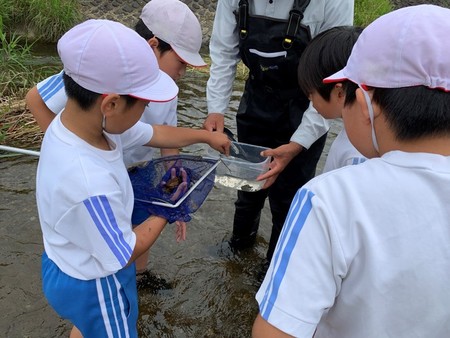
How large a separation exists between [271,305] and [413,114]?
0.57 metres

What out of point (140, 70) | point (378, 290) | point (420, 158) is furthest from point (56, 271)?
point (420, 158)

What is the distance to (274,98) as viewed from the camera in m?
2.70

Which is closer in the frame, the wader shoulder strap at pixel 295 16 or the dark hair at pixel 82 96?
the dark hair at pixel 82 96

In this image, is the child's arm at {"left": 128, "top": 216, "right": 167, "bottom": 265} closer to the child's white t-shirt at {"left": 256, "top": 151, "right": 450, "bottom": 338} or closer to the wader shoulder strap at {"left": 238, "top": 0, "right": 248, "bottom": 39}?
the child's white t-shirt at {"left": 256, "top": 151, "right": 450, "bottom": 338}

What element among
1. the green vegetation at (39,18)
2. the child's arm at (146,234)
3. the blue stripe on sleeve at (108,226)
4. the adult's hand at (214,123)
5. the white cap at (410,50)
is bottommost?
the green vegetation at (39,18)

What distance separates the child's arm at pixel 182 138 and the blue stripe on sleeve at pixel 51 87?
0.50 meters

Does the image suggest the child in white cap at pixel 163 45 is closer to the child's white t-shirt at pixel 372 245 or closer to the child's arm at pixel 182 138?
the child's arm at pixel 182 138

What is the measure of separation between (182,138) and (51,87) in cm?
70

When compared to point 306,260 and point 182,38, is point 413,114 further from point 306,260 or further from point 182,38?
point 182,38

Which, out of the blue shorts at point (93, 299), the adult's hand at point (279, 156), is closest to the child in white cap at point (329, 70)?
the adult's hand at point (279, 156)

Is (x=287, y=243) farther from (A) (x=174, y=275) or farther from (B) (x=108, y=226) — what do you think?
(A) (x=174, y=275)

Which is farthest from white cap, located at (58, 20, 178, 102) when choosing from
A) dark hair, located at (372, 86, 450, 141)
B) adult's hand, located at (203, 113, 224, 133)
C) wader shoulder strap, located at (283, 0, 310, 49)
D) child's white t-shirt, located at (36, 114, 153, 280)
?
adult's hand, located at (203, 113, 224, 133)

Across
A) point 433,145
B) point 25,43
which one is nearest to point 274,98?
point 433,145

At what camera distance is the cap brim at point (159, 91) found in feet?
5.21
